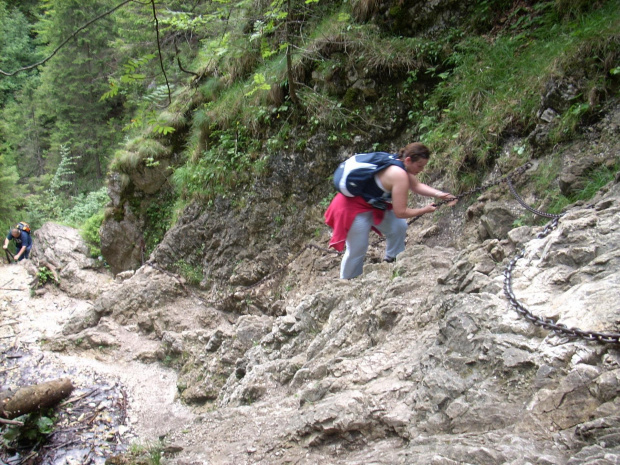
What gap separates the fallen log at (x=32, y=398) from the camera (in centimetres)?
587

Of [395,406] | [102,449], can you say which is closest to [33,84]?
[102,449]

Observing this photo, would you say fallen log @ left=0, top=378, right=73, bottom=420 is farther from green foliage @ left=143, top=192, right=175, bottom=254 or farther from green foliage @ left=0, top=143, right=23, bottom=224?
green foliage @ left=0, top=143, right=23, bottom=224

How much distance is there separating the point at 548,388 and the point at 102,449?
5.76 meters

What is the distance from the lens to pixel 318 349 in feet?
14.7

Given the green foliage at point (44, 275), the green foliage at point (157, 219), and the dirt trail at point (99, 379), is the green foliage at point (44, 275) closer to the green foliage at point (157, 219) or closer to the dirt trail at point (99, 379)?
the dirt trail at point (99, 379)

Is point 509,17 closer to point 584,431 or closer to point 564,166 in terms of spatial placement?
point 564,166

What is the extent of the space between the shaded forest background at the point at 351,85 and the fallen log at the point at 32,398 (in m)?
4.27

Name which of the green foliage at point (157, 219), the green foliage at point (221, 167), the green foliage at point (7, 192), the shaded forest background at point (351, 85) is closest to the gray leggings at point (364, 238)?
the shaded forest background at point (351, 85)

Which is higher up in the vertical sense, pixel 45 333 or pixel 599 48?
pixel 599 48

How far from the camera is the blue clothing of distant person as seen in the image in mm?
12625

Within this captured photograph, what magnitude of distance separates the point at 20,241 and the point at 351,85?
36.0ft

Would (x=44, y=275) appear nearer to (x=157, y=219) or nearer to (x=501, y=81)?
(x=157, y=219)

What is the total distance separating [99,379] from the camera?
7.28 metres

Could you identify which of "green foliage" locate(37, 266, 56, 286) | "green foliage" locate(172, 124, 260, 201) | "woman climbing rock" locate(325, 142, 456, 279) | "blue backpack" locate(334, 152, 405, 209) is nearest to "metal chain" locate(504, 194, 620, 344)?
"woman climbing rock" locate(325, 142, 456, 279)
